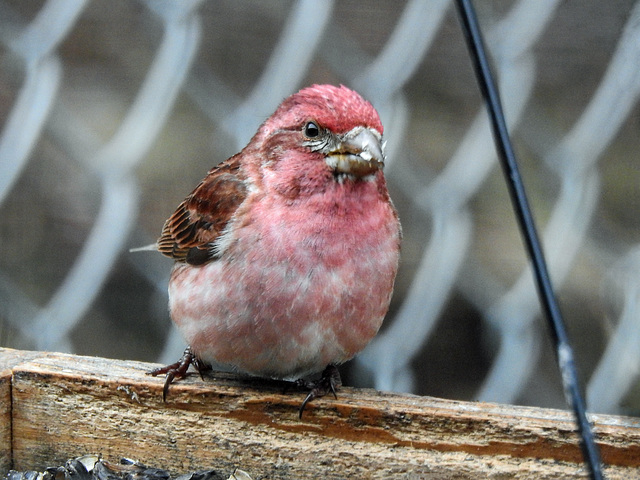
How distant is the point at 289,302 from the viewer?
1.53 metres

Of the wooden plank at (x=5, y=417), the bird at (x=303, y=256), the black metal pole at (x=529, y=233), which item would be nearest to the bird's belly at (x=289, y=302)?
the bird at (x=303, y=256)

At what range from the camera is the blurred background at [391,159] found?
1.89 meters

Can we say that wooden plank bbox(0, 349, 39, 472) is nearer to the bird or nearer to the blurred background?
the bird

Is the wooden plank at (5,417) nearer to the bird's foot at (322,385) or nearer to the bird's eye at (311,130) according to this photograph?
the bird's foot at (322,385)

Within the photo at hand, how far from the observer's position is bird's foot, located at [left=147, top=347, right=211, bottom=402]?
1.50 meters

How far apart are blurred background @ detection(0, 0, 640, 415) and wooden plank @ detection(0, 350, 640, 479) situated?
46 cm

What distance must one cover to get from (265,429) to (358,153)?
0.40m

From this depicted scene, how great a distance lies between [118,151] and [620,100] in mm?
936

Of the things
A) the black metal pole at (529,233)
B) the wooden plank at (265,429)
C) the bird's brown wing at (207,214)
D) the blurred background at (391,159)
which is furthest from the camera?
the blurred background at (391,159)

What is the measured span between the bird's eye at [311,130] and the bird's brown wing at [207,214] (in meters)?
0.15

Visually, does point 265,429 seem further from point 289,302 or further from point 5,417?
point 5,417

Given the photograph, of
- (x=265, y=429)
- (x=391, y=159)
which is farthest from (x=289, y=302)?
(x=391, y=159)

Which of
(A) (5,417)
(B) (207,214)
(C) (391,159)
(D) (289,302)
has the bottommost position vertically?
(A) (5,417)

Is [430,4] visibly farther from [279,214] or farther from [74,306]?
[74,306]
